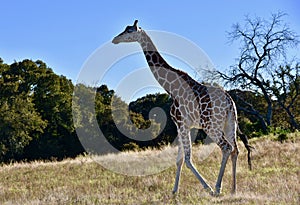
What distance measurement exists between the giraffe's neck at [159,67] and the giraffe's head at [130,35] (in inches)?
5.2

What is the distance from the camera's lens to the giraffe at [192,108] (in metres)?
7.94

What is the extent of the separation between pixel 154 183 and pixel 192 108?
105 inches

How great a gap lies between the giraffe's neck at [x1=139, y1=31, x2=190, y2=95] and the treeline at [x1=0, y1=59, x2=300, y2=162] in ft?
61.1

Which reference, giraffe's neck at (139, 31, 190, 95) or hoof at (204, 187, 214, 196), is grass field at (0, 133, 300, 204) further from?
giraffe's neck at (139, 31, 190, 95)

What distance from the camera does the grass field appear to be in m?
7.50

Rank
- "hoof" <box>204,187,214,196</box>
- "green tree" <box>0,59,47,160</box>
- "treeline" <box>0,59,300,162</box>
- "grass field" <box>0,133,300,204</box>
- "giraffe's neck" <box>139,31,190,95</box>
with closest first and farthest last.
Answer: "grass field" <box>0,133,300,204</box> → "hoof" <box>204,187,214,196</box> → "giraffe's neck" <box>139,31,190,95</box> → "treeline" <box>0,59,300,162</box> → "green tree" <box>0,59,47,160</box>

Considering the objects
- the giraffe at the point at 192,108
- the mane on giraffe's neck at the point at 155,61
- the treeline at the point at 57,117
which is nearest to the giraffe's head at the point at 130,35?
the giraffe at the point at 192,108

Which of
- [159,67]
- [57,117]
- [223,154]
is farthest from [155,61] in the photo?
[57,117]

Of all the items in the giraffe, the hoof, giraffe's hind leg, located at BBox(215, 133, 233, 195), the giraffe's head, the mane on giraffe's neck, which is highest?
the giraffe's head

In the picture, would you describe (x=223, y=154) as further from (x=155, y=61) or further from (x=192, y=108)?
(x=155, y=61)

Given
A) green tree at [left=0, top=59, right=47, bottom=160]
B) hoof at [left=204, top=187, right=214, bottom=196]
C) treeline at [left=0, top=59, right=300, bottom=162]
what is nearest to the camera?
hoof at [left=204, top=187, right=214, bottom=196]

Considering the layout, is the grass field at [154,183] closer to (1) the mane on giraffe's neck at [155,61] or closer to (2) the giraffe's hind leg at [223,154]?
(2) the giraffe's hind leg at [223,154]

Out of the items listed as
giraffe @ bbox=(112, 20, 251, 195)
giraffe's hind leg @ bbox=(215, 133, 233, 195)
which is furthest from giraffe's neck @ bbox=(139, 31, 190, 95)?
giraffe's hind leg @ bbox=(215, 133, 233, 195)

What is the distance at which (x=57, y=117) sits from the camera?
36344mm
